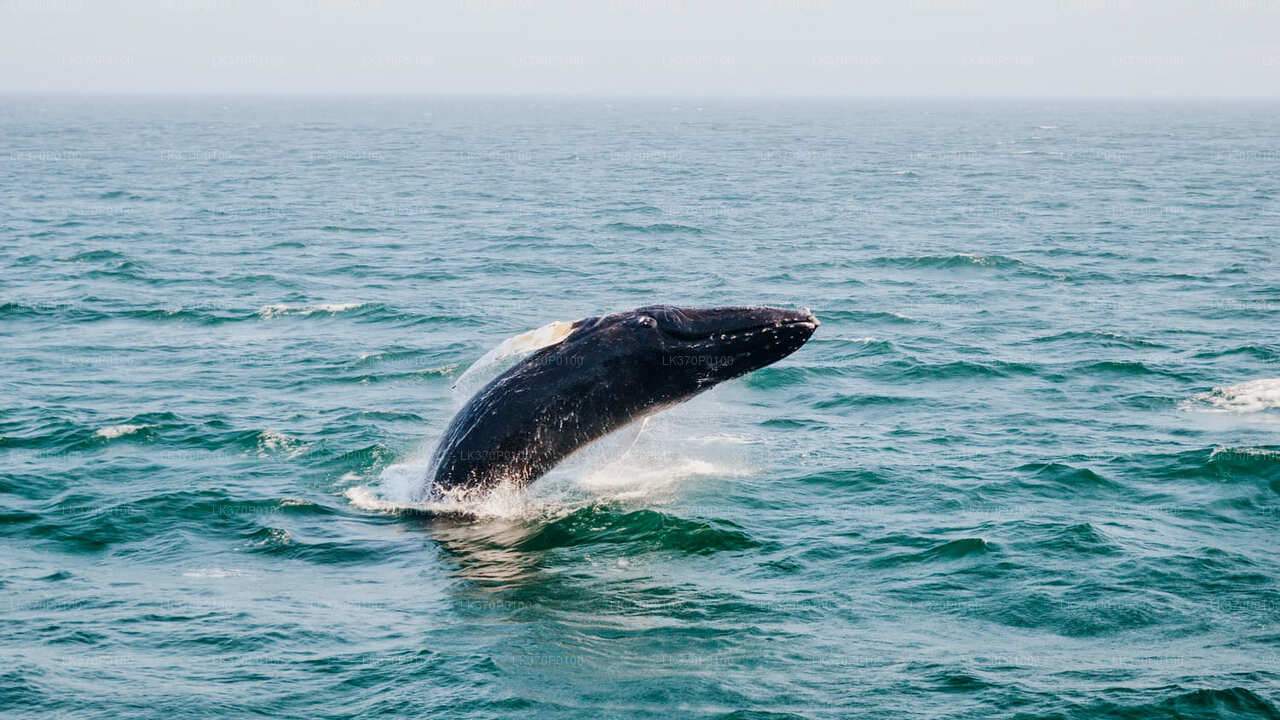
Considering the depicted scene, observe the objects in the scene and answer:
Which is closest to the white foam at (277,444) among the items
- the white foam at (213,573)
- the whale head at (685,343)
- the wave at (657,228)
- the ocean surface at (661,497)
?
the ocean surface at (661,497)

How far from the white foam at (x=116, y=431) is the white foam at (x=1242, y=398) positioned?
23125mm

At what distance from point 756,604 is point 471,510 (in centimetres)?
535

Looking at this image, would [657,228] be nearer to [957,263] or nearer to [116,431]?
[957,263]

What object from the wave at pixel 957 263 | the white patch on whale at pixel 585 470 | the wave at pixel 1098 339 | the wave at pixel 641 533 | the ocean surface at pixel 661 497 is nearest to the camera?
the ocean surface at pixel 661 497

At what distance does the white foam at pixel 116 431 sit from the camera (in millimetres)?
27827

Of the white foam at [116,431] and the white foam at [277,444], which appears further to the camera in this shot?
the white foam at [116,431]

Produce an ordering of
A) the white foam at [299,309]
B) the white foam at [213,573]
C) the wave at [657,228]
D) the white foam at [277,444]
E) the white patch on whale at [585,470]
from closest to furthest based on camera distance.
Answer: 1. the white foam at [213,573]
2. the white patch on whale at [585,470]
3. the white foam at [277,444]
4. the white foam at [299,309]
5. the wave at [657,228]

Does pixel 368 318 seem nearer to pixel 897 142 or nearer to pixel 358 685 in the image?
pixel 358 685

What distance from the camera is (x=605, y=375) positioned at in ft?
66.8

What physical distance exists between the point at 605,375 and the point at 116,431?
1310 cm

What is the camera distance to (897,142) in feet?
543

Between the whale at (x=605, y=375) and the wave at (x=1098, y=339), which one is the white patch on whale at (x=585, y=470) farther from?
the wave at (x=1098, y=339)

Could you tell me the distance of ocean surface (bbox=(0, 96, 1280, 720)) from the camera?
17.0 meters

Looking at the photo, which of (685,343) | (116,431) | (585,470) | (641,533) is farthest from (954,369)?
(116,431)
